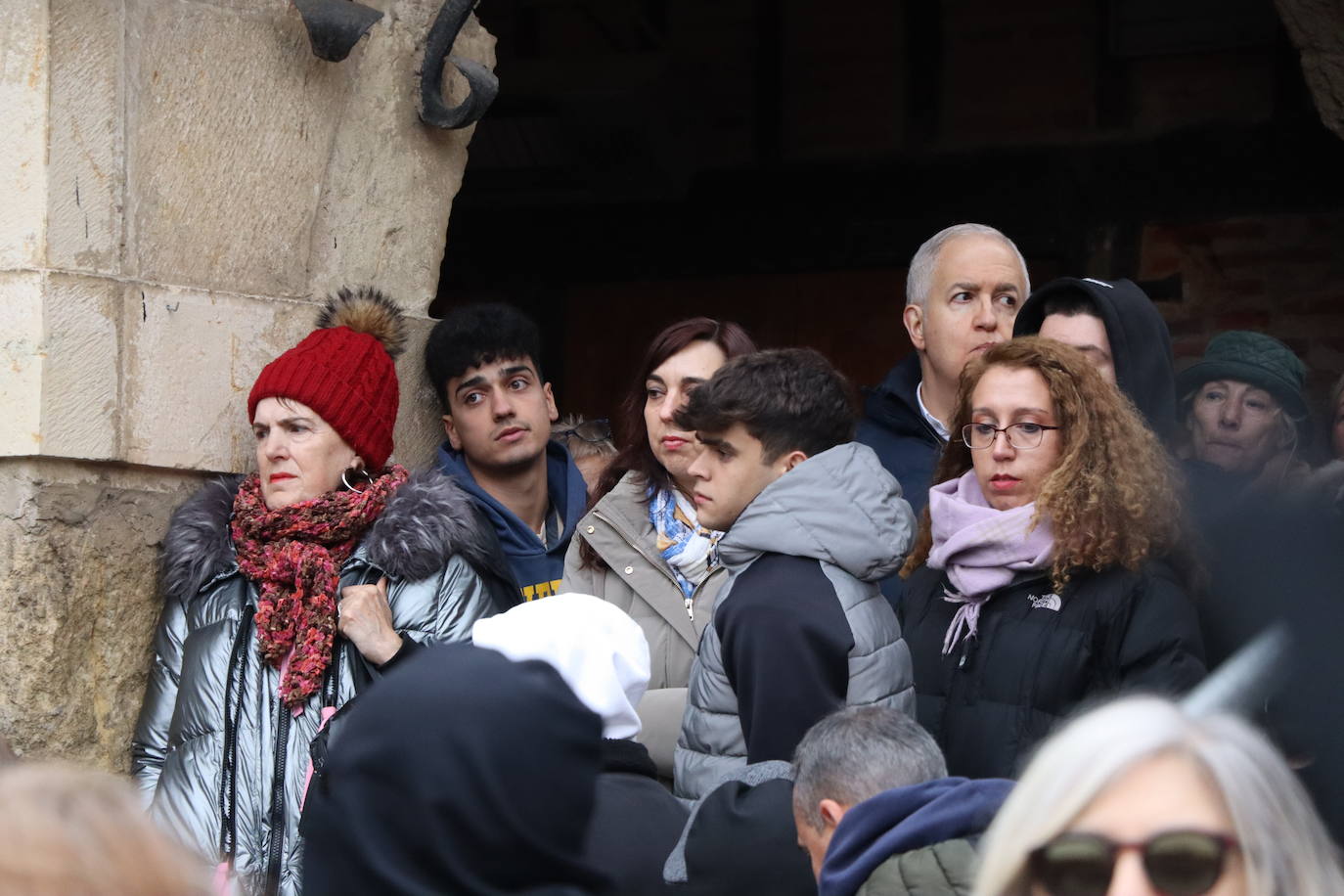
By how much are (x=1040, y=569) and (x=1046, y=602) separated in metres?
0.05

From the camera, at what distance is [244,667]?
9.98ft

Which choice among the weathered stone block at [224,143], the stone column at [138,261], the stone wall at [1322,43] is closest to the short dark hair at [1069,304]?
the stone wall at [1322,43]

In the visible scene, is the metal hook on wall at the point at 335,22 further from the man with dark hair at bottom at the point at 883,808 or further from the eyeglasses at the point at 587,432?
the man with dark hair at bottom at the point at 883,808

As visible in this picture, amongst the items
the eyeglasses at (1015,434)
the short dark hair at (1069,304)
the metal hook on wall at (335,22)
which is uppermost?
the metal hook on wall at (335,22)

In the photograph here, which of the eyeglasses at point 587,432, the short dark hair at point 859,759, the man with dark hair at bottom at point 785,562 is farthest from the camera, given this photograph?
the eyeglasses at point 587,432

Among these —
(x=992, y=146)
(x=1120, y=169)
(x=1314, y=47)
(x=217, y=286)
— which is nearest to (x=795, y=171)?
(x=992, y=146)

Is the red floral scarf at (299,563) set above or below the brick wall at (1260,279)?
below

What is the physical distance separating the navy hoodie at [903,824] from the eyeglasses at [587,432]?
229cm

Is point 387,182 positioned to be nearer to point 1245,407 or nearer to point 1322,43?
point 1245,407

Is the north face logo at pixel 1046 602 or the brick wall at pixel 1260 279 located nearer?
the north face logo at pixel 1046 602

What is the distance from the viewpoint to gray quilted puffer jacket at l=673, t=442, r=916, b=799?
7.91 ft

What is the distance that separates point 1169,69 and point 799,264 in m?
1.34

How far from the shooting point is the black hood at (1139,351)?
2.91 m

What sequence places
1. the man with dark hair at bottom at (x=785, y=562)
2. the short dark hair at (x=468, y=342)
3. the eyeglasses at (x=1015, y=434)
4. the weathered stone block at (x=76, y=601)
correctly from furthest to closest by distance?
the short dark hair at (x=468, y=342) → the weathered stone block at (x=76, y=601) → the eyeglasses at (x=1015, y=434) → the man with dark hair at bottom at (x=785, y=562)
